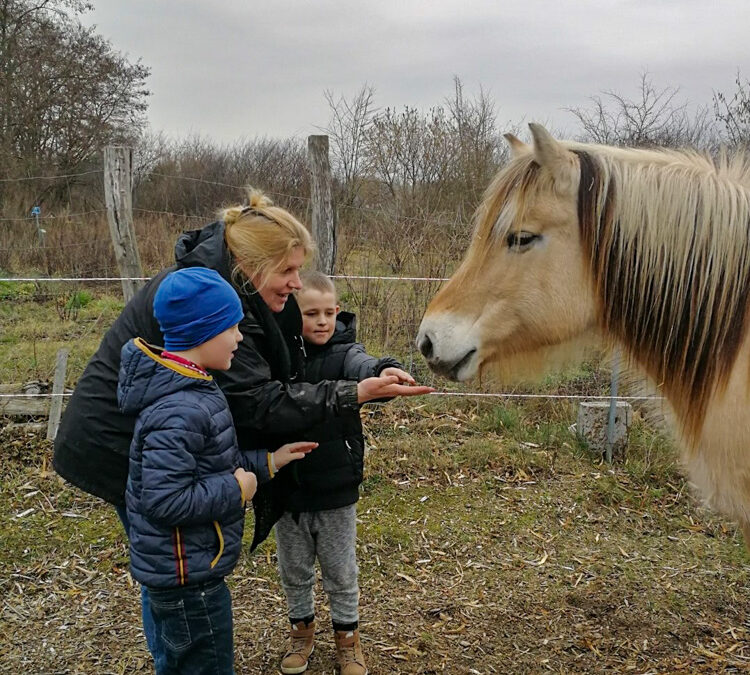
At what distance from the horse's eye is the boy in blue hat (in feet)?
3.05

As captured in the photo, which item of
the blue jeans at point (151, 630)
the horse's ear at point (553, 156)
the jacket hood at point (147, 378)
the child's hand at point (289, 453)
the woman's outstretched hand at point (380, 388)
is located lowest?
the blue jeans at point (151, 630)

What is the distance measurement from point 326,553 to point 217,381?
994mm

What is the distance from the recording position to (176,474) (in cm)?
164

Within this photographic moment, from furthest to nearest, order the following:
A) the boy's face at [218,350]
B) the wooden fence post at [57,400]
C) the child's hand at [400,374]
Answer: the wooden fence post at [57,400] → the child's hand at [400,374] → the boy's face at [218,350]

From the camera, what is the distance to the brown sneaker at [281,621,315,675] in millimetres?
2652

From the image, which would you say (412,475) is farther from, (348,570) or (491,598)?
(348,570)

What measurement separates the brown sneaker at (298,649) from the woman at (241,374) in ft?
2.53

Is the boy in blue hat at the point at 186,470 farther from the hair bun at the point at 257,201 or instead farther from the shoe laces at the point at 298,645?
the shoe laces at the point at 298,645

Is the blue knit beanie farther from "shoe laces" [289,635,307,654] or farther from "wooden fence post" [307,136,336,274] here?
"wooden fence post" [307,136,336,274]

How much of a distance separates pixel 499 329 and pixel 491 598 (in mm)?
1830

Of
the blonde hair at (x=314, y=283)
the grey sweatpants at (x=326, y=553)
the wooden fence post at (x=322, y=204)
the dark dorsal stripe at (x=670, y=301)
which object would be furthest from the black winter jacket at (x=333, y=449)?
the wooden fence post at (x=322, y=204)

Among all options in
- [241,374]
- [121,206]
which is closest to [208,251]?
[241,374]

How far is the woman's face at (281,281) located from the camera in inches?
79.0

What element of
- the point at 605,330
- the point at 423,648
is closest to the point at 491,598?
the point at 423,648
